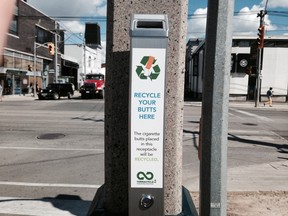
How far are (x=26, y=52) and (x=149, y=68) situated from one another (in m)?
40.4

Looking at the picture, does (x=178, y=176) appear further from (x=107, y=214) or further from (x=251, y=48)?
(x=251, y=48)

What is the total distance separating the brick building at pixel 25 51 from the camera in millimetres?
35812

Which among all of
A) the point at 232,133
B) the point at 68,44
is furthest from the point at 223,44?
the point at 68,44

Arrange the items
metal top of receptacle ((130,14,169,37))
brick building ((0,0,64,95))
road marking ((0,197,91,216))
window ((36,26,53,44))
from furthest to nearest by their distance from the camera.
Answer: window ((36,26,53,44)), brick building ((0,0,64,95)), road marking ((0,197,91,216)), metal top of receptacle ((130,14,169,37))

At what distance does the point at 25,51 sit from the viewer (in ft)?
132

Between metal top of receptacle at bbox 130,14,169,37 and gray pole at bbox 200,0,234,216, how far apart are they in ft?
1.86

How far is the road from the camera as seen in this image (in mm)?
5512

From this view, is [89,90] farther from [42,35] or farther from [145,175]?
[145,175]

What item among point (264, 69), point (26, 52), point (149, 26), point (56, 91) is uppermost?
point (26, 52)

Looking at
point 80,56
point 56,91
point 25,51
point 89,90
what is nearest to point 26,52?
point 25,51

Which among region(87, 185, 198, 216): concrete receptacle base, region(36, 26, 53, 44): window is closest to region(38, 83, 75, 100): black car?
region(36, 26, 53, 44): window

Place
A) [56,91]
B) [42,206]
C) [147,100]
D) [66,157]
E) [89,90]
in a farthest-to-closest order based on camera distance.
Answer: [89,90], [56,91], [66,157], [42,206], [147,100]

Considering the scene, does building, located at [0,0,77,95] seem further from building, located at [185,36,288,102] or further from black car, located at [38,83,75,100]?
building, located at [185,36,288,102]

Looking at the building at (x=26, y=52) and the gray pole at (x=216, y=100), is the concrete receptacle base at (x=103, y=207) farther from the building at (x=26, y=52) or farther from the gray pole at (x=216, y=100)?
the building at (x=26, y=52)
